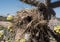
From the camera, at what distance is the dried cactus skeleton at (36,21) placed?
2391 mm

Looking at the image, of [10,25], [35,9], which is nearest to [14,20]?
[10,25]

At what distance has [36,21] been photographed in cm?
245

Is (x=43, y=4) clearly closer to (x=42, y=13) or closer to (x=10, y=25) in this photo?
(x=42, y=13)

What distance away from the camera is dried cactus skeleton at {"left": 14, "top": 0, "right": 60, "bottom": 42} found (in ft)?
7.84

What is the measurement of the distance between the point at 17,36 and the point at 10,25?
0.49ft

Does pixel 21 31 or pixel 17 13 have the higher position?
pixel 17 13

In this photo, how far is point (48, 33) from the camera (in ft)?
8.02

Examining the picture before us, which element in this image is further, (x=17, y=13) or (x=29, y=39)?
(x=17, y=13)

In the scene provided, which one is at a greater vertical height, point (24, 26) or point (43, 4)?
point (43, 4)

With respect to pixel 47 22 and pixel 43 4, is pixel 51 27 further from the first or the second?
pixel 43 4

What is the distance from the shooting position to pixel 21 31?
8.05 feet

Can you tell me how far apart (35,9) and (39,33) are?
283 mm

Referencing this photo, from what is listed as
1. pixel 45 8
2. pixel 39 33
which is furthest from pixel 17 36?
pixel 45 8

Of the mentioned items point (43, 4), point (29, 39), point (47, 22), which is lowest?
point (29, 39)
